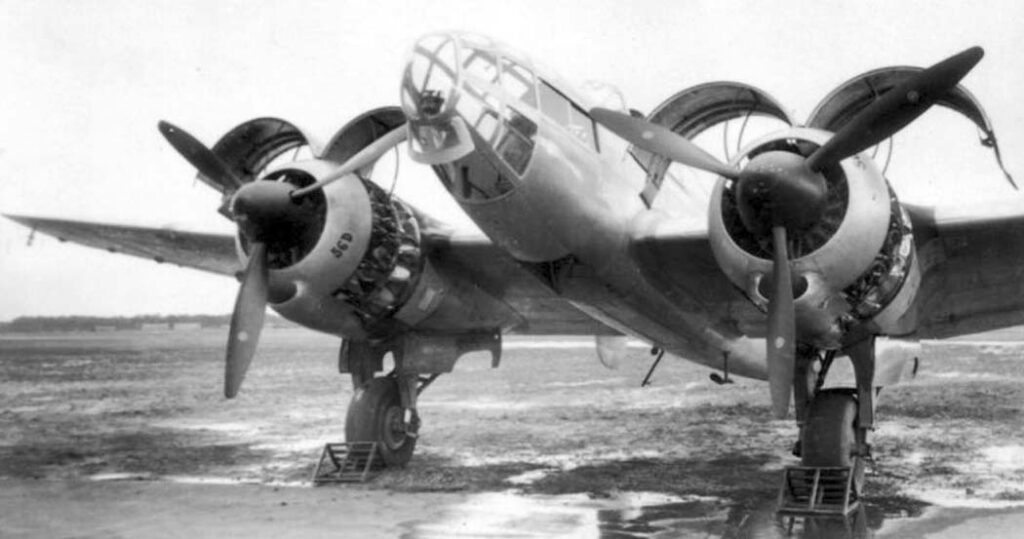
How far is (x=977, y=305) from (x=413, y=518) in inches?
228

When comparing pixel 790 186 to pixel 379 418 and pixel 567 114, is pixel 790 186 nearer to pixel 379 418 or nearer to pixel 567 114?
pixel 567 114

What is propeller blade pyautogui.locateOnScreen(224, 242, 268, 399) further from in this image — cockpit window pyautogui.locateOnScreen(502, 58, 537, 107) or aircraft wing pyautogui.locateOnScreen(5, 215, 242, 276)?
cockpit window pyautogui.locateOnScreen(502, 58, 537, 107)

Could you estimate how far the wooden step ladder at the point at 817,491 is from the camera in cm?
762

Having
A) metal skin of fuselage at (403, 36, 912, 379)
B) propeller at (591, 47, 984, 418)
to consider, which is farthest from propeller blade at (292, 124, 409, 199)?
propeller at (591, 47, 984, 418)

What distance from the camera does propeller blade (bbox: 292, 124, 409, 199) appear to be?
26.7ft

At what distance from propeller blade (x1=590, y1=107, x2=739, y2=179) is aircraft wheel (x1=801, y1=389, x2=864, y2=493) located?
255cm

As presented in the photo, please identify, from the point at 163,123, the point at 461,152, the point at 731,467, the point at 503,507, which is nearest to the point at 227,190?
the point at 163,123

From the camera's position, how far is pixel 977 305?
9.16m

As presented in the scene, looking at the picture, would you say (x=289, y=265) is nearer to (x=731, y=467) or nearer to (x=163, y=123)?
(x=163, y=123)

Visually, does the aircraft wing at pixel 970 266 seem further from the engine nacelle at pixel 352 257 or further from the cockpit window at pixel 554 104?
the engine nacelle at pixel 352 257

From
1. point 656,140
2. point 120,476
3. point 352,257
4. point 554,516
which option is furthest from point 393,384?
point 656,140

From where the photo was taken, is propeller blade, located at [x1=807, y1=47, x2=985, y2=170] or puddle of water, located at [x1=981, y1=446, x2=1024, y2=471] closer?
propeller blade, located at [x1=807, y1=47, x2=985, y2=170]

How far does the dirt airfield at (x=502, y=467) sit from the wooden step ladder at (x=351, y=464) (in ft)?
0.65

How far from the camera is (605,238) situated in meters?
8.02
